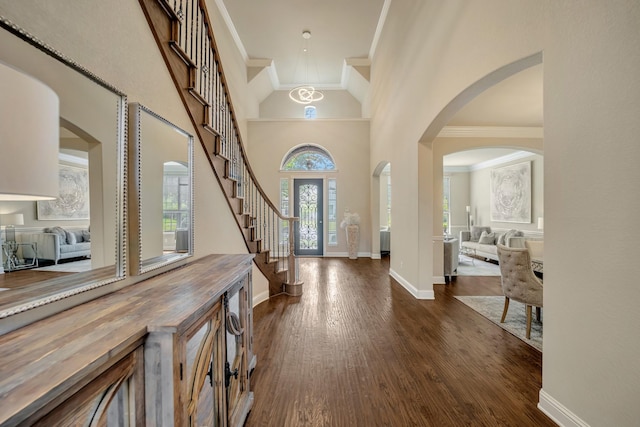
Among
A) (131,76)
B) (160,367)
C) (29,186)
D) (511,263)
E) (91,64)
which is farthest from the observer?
(511,263)

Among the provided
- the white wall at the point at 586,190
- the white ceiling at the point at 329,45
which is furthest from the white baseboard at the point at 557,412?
the white ceiling at the point at 329,45

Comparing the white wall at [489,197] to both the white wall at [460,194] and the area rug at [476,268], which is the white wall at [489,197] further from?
the area rug at [476,268]

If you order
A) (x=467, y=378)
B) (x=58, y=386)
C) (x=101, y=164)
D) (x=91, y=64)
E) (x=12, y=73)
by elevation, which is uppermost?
(x=91, y=64)

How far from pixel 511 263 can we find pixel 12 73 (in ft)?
12.0

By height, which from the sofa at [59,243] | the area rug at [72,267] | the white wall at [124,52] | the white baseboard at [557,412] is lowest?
the white baseboard at [557,412]

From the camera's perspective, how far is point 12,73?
652 millimetres

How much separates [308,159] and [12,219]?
745 centimetres

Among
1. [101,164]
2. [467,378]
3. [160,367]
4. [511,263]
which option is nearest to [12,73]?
[101,164]

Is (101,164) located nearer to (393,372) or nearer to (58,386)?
(58,386)

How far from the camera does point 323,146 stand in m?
7.88

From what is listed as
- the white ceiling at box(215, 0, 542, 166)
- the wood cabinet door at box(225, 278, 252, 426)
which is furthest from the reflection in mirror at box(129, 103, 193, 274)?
the white ceiling at box(215, 0, 542, 166)

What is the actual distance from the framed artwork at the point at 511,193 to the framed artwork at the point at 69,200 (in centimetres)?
870

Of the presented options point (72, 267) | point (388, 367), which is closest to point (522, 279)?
point (388, 367)

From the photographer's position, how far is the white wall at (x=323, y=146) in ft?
25.7
